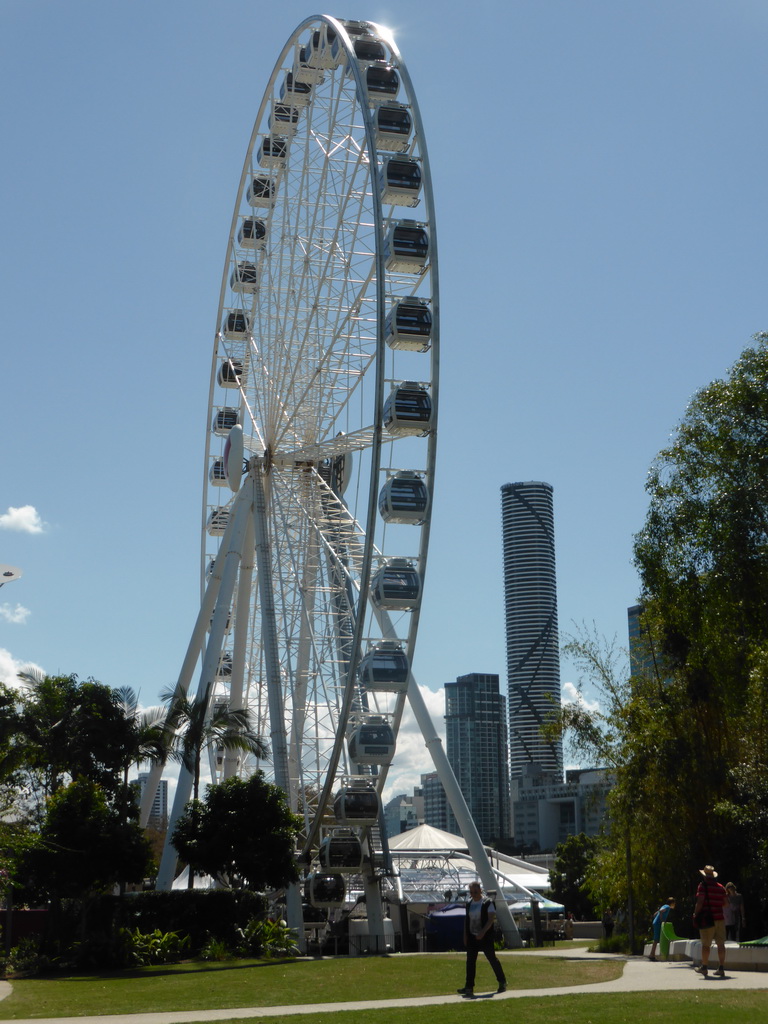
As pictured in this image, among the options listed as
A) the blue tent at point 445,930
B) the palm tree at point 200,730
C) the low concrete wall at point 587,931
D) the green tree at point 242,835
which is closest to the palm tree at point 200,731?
the palm tree at point 200,730

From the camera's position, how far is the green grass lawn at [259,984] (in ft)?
57.4

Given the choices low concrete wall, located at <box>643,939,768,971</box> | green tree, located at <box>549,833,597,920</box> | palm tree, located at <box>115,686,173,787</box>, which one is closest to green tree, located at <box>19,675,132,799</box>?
palm tree, located at <box>115,686,173,787</box>

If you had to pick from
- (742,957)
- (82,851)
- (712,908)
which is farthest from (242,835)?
(712,908)

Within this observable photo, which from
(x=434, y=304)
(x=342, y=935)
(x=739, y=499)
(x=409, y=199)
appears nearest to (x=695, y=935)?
(x=739, y=499)

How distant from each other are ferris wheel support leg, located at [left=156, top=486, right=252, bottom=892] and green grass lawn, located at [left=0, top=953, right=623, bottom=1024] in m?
11.2

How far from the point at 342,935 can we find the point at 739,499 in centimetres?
1849

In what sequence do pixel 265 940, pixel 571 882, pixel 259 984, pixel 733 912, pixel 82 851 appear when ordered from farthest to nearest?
pixel 571 882 < pixel 265 940 < pixel 82 851 < pixel 733 912 < pixel 259 984

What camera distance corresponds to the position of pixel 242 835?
107 ft

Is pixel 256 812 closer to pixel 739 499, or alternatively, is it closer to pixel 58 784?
pixel 58 784

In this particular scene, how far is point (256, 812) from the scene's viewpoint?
33.0 m

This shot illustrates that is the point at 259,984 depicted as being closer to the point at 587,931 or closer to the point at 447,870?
the point at 447,870

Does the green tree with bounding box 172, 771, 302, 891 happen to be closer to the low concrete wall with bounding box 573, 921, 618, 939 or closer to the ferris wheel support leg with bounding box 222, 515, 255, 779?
the ferris wheel support leg with bounding box 222, 515, 255, 779

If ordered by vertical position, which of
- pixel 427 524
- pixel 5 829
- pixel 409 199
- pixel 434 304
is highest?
pixel 409 199

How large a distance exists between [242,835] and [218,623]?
958cm
